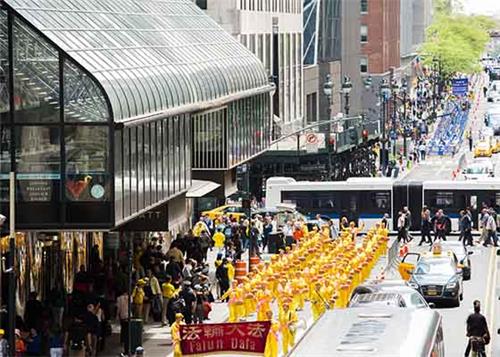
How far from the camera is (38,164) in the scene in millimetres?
36375

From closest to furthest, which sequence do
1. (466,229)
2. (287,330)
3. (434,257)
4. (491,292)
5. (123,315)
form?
(287,330) → (123,315) → (434,257) → (491,292) → (466,229)

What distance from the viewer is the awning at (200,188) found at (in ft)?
170

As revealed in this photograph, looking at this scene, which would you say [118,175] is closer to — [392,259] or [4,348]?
[4,348]

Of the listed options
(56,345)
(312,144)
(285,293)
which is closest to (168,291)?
(285,293)

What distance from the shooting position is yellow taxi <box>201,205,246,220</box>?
7116cm

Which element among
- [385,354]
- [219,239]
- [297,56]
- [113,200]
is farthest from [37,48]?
[297,56]

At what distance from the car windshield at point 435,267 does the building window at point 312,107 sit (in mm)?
72286

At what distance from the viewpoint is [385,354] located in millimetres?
23484

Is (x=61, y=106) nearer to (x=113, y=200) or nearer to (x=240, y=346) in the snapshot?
(x=113, y=200)

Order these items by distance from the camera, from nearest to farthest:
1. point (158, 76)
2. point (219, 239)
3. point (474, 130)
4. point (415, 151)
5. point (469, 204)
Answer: point (158, 76) → point (219, 239) → point (469, 204) → point (415, 151) → point (474, 130)

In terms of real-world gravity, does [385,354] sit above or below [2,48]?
below

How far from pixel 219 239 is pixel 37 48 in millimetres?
25093

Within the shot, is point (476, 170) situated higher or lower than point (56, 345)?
higher

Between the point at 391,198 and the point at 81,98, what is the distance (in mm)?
38630
